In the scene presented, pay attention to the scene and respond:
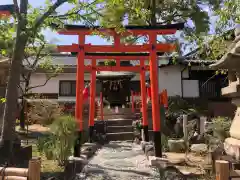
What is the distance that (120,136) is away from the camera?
15156 millimetres

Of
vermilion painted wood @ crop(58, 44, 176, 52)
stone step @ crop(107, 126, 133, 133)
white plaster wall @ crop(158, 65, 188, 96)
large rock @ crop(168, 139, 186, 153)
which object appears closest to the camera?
vermilion painted wood @ crop(58, 44, 176, 52)

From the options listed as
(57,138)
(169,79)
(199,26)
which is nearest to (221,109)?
(169,79)

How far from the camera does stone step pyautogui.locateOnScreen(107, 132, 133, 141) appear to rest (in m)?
14.9

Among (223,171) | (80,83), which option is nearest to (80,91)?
(80,83)

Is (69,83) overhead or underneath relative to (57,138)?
overhead

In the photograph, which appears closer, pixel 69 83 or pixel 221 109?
pixel 221 109

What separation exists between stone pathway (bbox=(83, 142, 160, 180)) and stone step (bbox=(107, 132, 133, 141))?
14.2 feet

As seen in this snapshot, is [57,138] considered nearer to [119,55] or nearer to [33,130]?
[119,55]

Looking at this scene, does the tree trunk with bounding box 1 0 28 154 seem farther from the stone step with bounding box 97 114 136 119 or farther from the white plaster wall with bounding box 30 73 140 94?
the white plaster wall with bounding box 30 73 140 94

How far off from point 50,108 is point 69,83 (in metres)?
8.08

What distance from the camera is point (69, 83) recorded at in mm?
25156

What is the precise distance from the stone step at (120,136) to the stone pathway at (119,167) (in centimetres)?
433

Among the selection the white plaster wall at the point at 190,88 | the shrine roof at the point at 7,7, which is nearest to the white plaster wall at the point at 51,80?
the white plaster wall at the point at 190,88

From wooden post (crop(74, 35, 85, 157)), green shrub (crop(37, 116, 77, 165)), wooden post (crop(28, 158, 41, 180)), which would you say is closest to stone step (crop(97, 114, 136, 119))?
wooden post (crop(74, 35, 85, 157))
